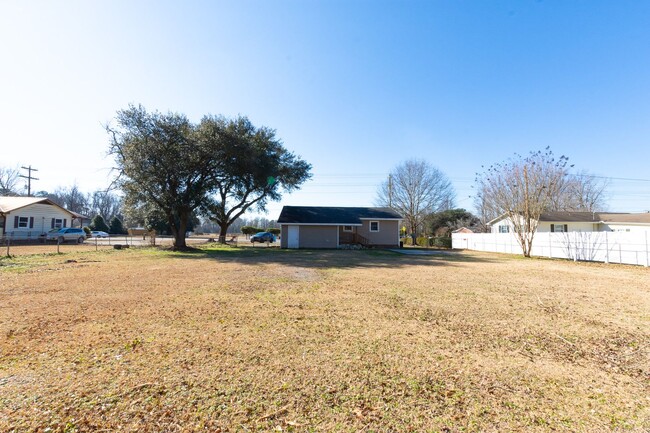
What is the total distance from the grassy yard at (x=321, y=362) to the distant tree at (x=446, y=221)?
117ft

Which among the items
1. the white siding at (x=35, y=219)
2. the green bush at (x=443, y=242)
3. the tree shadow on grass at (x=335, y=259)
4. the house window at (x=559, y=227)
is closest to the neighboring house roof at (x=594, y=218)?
the house window at (x=559, y=227)

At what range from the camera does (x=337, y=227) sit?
27.1 m

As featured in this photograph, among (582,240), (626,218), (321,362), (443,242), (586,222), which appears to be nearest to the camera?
(321,362)

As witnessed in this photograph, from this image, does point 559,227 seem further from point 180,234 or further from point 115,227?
point 115,227

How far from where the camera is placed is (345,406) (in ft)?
8.89

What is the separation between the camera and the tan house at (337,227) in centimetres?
2672

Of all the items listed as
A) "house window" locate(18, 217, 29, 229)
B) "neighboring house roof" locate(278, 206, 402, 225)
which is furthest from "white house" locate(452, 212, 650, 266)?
"house window" locate(18, 217, 29, 229)

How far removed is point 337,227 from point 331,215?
192cm

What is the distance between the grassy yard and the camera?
2.55m

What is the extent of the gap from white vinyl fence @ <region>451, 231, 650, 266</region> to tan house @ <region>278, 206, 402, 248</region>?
33.4ft

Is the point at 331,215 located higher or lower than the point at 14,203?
lower

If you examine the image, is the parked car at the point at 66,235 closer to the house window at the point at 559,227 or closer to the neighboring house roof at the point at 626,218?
the house window at the point at 559,227

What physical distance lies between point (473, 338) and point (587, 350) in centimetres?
145

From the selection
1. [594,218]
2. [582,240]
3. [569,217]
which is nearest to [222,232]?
[582,240]
